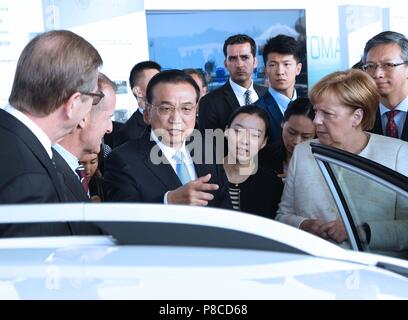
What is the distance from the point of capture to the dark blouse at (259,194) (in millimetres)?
3980

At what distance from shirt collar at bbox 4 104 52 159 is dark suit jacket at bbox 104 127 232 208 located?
98 cm

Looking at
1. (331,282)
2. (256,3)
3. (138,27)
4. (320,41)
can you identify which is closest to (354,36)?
(320,41)

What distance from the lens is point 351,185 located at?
8.31 ft

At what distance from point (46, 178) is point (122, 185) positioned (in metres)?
1.17

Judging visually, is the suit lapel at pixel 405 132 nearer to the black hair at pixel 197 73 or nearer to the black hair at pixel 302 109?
the black hair at pixel 302 109

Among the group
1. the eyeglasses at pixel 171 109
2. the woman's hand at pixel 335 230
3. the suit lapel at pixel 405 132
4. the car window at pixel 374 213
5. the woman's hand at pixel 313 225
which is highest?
the eyeglasses at pixel 171 109

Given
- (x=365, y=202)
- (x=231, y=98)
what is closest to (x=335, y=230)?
(x=365, y=202)

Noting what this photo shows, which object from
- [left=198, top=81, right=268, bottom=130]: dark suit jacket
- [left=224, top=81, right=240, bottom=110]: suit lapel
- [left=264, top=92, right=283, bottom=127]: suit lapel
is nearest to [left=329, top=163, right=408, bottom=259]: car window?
[left=264, top=92, right=283, bottom=127]: suit lapel

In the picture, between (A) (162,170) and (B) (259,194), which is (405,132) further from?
(A) (162,170)

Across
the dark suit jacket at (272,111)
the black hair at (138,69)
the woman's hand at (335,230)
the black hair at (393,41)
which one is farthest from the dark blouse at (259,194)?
the black hair at (138,69)

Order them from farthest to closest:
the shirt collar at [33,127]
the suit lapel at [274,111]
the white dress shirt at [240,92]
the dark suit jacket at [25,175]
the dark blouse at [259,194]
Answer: the white dress shirt at [240,92], the suit lapel at [274,111], the dark blouse at [259,194], the shirt collar at [33,127], the dark suit jacket at [25,175]

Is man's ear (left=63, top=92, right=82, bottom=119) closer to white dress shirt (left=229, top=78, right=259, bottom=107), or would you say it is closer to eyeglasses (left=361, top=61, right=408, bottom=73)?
eyeglasses (left=361, top=61, right=408, bottom=73)

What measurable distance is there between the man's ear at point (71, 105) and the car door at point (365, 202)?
83 centimetres

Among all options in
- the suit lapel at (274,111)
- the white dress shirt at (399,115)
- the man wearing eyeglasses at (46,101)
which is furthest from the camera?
the suit lapel at (274,111)
